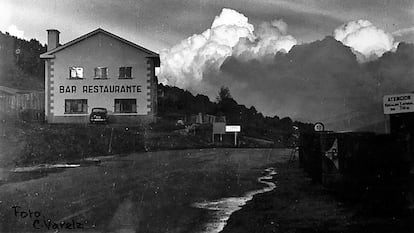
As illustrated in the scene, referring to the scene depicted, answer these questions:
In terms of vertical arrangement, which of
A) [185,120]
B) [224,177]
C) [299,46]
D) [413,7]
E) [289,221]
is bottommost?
[289,221]

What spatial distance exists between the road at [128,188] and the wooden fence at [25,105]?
0.36m

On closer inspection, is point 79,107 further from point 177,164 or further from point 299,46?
point 299,46

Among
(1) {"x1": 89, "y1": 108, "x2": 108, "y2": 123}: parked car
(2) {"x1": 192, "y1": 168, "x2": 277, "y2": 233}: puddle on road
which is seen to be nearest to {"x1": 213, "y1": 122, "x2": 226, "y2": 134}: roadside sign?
(2) {"x1": 192, "y1": 168, "x2": 277, "y2": 233}: puddle on road

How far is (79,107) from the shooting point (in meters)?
2.33

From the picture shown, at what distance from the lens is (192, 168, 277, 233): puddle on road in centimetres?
232

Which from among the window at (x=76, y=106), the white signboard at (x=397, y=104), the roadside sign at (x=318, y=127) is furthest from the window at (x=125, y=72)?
the white signboard at (x=397, y=104)

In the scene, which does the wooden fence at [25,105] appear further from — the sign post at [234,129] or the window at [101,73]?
the sign post at [234,129]

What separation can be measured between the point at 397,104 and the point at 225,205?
1.15 meters

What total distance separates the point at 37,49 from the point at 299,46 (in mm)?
1570

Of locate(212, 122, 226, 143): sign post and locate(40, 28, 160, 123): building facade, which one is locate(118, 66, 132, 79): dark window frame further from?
locate(212, 122, 226, 143): sign post

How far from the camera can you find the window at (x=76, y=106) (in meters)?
2.32

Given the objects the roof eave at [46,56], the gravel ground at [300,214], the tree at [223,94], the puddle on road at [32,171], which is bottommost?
the gravel ground at [300,214]

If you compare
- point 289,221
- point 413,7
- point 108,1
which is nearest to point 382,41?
point 413,7

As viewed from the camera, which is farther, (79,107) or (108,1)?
(108,1)
